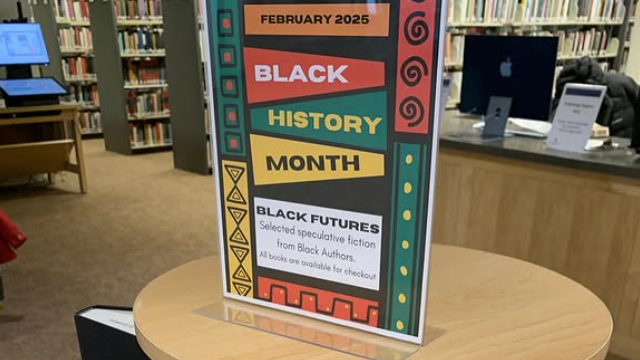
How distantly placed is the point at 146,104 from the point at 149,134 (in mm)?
353

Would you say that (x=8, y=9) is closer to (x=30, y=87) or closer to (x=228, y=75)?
(x=30, y=87)

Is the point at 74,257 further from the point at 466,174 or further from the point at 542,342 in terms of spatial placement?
the point at 542,342

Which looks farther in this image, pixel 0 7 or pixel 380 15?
pixel 0 7

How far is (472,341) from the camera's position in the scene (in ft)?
2.93

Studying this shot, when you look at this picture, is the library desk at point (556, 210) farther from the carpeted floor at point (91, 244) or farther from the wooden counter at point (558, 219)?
the carpeted floor at point (91, 244)

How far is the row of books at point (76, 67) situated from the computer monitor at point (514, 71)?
5.67 metres

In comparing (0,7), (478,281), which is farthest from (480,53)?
→ (0,7)

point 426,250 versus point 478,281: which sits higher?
point 426,250

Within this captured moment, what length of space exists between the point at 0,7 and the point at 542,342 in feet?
17.7

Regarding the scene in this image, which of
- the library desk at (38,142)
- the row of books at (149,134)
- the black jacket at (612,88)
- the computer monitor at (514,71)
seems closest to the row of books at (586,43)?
the black jacket at (612,88)

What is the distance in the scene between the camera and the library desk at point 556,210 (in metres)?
2.25

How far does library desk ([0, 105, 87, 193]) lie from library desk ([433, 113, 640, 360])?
3.34 meters

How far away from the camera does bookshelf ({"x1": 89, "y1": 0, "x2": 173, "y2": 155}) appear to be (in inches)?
235

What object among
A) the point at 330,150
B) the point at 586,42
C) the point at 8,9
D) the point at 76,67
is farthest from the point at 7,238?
the point at 586,42
